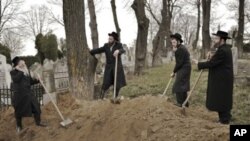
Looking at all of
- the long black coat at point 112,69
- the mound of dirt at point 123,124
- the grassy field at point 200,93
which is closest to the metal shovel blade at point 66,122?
the mound of dirt at point 123,124

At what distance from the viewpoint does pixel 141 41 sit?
826 inches

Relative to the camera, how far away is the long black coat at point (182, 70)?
373 inches

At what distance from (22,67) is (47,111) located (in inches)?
52.3

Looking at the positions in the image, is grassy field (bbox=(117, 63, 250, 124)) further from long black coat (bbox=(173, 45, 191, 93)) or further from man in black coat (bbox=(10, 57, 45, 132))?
man in black coat (bbox=(10, 57, 45, 132))

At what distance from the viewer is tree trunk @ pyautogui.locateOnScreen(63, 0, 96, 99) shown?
35.0 ft

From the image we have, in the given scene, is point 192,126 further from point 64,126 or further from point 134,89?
point 134,89

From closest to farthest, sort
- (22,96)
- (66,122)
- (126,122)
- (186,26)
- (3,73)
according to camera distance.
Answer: (126,122) → (66,122) → (22,96) → (3,73) → (186,26)

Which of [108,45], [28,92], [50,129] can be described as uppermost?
[108,45]

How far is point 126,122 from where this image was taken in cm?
768

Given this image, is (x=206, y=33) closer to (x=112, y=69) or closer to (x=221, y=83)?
(x=112, y=69)

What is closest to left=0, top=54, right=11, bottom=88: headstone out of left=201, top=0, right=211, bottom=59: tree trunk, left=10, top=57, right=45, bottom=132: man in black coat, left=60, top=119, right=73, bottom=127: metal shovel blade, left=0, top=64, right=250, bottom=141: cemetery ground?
left=0, top=64, right=250, bottom=141: cemetery ground

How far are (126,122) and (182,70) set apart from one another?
2.44 m

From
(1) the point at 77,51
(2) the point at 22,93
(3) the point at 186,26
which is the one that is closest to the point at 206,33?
(1) the point at 77,51

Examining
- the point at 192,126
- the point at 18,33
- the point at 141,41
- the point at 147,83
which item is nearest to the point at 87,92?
the point at 192,126
